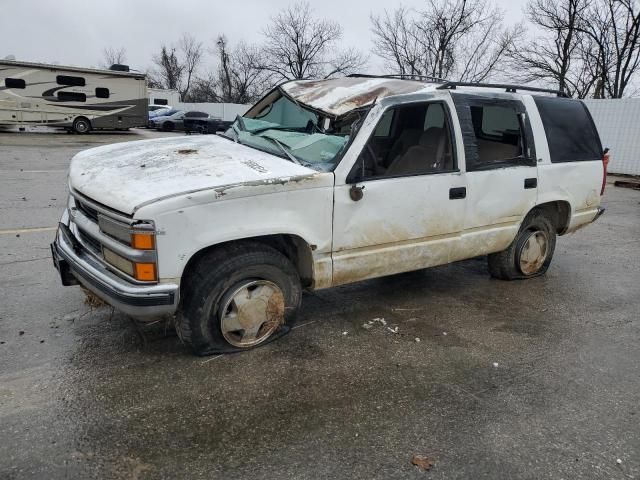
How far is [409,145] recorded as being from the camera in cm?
461

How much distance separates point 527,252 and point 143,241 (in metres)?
3.94

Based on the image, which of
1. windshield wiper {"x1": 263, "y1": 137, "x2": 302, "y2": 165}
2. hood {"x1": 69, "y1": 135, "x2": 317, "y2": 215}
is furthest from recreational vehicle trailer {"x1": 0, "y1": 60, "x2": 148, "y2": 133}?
windshield wiper {"x1": 263, "y1": 137, "x2": 302, "y2": 165}

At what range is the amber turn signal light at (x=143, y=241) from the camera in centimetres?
284

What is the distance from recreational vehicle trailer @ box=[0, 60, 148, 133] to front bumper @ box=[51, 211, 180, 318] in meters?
21.2

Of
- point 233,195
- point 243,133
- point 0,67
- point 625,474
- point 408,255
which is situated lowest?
point 625,474

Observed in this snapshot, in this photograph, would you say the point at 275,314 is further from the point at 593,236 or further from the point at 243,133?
the point at 593,236

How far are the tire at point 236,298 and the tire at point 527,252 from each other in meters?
2.53

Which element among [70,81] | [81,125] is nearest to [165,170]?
[70,81]

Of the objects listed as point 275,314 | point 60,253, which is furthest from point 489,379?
point 60,253

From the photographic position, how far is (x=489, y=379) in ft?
10.9

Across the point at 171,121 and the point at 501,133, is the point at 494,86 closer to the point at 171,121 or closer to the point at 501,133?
the point at 501,133

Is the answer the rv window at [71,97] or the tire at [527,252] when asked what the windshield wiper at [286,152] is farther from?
the rv window at [71,97]

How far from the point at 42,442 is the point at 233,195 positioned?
1636 mm

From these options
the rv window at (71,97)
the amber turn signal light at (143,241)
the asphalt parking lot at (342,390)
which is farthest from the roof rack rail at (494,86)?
the rv window at (71,97)
